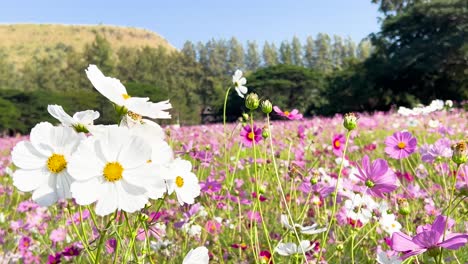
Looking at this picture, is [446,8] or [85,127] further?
[446,8]

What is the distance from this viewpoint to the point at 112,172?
25.2 inches

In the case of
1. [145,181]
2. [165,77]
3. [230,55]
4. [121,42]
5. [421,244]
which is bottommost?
[421,244]

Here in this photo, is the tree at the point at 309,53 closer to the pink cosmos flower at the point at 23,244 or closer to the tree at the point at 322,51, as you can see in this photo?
the tree at the point at 322,51

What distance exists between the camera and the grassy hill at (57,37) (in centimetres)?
8886

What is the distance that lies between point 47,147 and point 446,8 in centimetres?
2316

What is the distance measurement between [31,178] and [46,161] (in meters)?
0.03

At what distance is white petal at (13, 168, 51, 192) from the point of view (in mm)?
666

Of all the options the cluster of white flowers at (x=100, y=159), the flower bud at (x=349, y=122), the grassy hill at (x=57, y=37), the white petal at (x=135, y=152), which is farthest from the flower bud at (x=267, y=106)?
the grassy hill at (x=57, y=37)

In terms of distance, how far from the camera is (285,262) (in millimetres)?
1654

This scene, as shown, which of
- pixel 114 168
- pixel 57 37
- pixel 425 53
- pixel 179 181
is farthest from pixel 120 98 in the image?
pixel 57 37

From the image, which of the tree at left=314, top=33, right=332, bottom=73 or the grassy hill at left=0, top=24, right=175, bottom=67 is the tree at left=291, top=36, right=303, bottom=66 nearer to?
the tree at left=314, top=33, right=332, bottom=73

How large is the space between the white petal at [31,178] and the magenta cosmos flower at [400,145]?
1.07 metres

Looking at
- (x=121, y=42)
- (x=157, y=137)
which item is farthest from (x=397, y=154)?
(x=121, y=42)

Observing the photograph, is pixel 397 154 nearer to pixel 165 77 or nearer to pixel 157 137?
pixel 157 137
